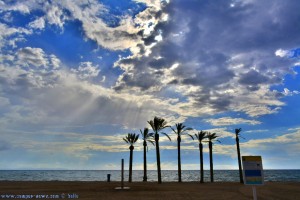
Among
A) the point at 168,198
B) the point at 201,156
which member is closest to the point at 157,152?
the point at 201,156

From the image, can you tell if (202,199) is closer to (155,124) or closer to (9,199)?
(9,199)

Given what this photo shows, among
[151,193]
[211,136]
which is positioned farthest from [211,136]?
[151,193]

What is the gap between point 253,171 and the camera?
10.9m

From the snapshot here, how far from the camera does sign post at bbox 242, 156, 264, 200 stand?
10758mm

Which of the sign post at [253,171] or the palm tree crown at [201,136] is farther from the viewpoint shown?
the palm tree crown at [201,136]

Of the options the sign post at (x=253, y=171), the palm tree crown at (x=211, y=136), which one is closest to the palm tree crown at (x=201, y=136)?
the palm tree crown at (x=211, y=136)

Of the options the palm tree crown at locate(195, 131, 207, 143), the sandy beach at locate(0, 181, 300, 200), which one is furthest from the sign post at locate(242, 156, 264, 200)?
the palm tree crown at locate(195, 131, 207, 143)

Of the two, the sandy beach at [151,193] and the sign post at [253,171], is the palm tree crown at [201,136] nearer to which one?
the sandy beach at [151,193]

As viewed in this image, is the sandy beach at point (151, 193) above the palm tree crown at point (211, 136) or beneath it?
beneath

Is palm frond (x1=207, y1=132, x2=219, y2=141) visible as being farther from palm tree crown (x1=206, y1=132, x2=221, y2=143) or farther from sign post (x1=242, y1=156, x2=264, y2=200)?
sign post (x1=242, y1=156, x2=264, y2=200)

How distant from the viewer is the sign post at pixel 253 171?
35.3 feet

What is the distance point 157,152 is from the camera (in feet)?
145

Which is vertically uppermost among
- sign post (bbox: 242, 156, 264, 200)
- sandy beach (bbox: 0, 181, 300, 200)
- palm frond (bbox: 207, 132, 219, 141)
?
palm frond (bbox: 207, 132, 219, 141)

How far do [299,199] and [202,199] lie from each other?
7.49 meters
